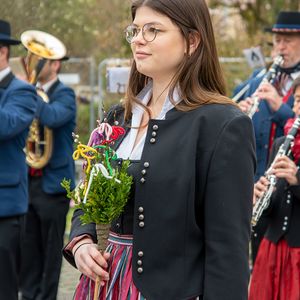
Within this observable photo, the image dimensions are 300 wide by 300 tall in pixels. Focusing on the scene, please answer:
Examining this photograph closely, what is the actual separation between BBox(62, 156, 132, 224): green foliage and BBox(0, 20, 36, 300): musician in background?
241 cm

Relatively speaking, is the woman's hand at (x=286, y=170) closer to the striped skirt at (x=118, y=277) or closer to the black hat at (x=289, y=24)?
the black hat at (x=289, y=24)

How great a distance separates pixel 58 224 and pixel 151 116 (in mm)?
3818

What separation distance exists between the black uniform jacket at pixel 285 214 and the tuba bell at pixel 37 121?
91.4 inches

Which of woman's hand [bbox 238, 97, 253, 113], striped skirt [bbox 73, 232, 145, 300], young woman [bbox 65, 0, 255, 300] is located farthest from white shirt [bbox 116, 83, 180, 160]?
woman's hand [bbox 238, 97, 253, 113]

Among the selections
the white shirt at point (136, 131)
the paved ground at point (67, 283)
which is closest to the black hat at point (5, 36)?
the paved ground at point (67, 283)

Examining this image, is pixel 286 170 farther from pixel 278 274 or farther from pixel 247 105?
pixel 247 105

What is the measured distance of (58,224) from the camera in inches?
256

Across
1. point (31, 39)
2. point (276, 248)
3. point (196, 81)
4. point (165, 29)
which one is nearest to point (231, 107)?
point (196, 81)

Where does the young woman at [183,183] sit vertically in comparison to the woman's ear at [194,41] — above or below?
below

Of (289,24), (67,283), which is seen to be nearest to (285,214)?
(289,24)

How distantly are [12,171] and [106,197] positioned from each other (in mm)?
2594

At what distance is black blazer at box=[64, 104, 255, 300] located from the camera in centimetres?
257

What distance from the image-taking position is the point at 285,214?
472 cm

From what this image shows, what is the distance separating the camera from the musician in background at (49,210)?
646 cm
